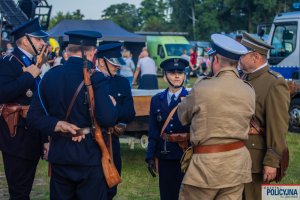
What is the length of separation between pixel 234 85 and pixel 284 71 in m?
11.4

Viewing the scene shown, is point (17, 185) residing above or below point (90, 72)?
below

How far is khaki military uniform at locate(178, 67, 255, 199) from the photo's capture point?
4359 mm

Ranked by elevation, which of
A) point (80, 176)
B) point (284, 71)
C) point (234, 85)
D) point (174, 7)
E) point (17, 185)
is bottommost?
point (174, 7)

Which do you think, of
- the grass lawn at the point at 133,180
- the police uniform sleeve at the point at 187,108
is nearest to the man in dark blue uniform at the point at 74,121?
the police uniform sleeve at the point at 187,108

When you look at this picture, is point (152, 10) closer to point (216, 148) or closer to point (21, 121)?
point (21, 121)

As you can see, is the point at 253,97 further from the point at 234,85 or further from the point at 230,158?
the point at 230,158

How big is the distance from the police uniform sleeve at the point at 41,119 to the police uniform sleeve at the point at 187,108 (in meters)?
0.97

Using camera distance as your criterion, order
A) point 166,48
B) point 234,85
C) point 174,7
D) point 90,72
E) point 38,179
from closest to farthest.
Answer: point 234,85
point 90,72
point 38,179
point 166,48
point 174,7

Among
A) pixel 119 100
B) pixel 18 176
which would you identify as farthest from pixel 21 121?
pixel 119 100

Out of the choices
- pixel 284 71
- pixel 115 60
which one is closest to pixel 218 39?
pixel 115 60

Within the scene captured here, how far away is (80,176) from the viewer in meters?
4.75

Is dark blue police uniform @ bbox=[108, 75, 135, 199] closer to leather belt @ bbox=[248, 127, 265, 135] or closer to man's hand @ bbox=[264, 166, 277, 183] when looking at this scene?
leather belt @ bbox=[248, 127, 265, 135]

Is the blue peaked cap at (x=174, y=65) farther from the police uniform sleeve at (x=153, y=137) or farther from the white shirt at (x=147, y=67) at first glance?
the white shirt at (x=147, y=67)

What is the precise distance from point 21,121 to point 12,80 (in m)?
0.43
